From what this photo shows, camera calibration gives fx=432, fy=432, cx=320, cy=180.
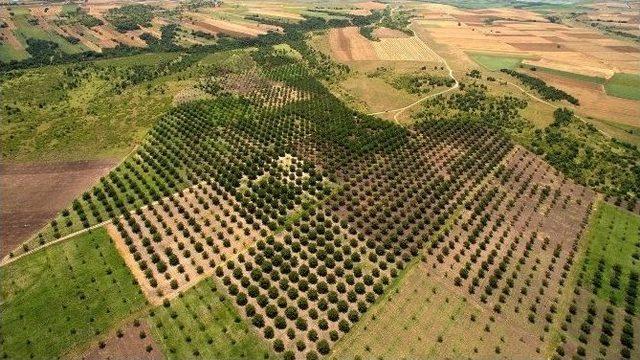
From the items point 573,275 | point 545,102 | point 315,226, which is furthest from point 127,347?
point 545,102

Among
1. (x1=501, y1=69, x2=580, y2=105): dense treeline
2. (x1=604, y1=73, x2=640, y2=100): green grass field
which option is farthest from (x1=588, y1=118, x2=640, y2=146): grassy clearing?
(x1=604, y1=73, x2=640, y2=100): green grass field

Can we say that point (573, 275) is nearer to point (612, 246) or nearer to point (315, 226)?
point (612, 246)

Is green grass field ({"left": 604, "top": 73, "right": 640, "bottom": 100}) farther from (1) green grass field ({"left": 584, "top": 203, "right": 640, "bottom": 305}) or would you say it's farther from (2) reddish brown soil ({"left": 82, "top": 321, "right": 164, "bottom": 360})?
(2) reddish brown soil ({"left": 82, "top": 321, "right": 164, "bottom": 360})

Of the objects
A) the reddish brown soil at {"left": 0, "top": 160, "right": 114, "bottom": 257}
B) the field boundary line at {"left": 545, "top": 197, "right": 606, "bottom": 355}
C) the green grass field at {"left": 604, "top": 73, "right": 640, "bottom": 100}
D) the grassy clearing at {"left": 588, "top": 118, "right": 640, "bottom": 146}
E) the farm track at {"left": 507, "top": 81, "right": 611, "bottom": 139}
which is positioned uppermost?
the green grass field at {"left": 604, "top": 73, "right": 640, "bottom": 100}

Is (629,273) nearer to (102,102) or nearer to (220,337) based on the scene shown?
(220,337)

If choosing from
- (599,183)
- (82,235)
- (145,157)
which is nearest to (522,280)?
(599,183)
